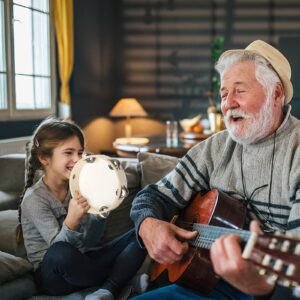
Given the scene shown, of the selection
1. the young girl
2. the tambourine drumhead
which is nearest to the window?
the young girl

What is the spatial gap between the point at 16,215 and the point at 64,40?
2.98 m

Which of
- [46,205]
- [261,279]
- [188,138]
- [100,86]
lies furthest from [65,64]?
[261,279]

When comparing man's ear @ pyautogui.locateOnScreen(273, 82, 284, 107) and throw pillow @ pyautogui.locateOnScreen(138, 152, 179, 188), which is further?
throw pillow @ pyautogui.locateOnScreen(138, 152, 179, 188)

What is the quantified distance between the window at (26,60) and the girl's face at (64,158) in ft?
6.90

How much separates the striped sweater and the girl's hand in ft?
0.63

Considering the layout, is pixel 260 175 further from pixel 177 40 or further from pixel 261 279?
pixel 177 40

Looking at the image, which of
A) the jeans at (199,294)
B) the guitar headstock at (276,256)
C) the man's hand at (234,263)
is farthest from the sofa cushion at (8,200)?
the guitar headstock at (276,256)

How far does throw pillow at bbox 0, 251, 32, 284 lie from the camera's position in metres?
1.87

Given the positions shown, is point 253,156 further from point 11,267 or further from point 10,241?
point 10,241

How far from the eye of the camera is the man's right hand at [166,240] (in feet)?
5.18

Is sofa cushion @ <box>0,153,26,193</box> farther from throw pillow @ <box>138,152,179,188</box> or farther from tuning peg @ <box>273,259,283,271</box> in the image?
tuning peg @ <box>273,259,283,271</box>

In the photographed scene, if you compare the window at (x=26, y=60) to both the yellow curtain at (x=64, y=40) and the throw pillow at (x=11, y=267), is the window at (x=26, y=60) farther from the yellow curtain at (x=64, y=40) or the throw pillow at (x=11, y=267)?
the throw pillow at (x=11, y=267)

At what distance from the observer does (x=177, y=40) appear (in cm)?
623

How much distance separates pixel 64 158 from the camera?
7.03ft
